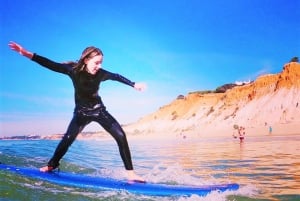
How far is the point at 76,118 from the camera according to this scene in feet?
14.6

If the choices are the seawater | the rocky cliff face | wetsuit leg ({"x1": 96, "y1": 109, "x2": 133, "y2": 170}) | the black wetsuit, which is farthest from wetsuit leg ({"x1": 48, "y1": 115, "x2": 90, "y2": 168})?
the rocky cliff face

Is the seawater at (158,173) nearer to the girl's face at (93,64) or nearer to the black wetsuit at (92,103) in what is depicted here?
the black wetsuit at (92,103)

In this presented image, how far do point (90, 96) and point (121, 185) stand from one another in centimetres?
86

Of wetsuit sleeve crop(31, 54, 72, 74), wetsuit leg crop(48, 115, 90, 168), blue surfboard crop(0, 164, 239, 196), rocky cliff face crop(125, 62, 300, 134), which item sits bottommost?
blue surfboard crop(0, 164, 239, 196)

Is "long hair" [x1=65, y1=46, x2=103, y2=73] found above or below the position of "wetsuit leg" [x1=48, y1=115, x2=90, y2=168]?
above

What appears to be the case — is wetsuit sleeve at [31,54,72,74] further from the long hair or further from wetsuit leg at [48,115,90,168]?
wetsuit leg at [48,115,90,168]

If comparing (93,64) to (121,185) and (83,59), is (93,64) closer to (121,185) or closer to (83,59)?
(83,59)

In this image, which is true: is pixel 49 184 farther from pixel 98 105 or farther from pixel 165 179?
pixel 165 179

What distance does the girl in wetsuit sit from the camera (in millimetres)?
4410

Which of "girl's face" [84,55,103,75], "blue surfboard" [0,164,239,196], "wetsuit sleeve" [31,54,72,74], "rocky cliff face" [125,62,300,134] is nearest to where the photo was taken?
"blue surfboard" [0,164,239,196]

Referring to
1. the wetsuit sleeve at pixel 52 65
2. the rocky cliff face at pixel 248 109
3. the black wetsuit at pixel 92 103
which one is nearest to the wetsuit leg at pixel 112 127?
the black wetsuit at pixel 92 103

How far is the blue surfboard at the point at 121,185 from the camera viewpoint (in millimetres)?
4176

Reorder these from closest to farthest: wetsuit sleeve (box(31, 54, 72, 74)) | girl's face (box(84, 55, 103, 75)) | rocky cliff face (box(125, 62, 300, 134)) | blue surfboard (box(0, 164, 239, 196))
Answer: blue surfboard (box(0, 164, 239, 196))
wetsuit sleeve (box(31, 54, 72, 74))
girl's face (box(84, 55, 103, 75))
rocky cliff face (box(125, 62, 300, 134))

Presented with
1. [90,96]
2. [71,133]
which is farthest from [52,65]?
[71,133]
